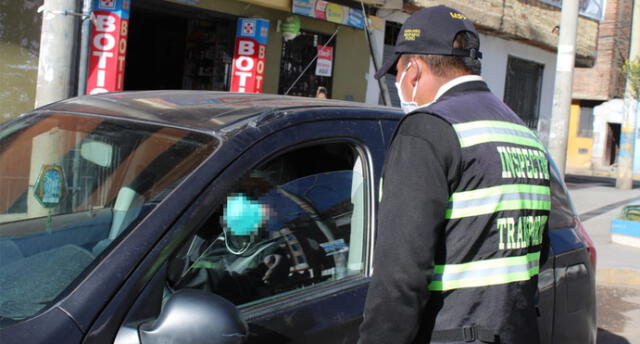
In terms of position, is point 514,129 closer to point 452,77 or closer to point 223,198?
point 452,77

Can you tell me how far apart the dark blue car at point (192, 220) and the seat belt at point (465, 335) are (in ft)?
1.51

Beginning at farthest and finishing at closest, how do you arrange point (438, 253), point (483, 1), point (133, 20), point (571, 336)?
point (483, 1) < point (133, 20) < point (571, 336) < point (438, 253)

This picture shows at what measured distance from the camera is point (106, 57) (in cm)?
771

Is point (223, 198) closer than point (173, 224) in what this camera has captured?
No

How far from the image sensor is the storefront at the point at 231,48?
1018cm

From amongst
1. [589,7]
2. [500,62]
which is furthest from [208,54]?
[589,7]

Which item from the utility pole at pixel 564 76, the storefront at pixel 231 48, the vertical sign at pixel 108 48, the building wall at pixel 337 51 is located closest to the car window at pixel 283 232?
the vertical sign at pixel 108 48

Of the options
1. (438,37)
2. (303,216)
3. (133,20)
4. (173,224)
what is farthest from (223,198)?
(133,20)

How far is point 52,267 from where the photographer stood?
207 centimetres

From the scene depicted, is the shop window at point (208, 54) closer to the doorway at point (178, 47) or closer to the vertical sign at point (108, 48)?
the doorway at point (178, 47)

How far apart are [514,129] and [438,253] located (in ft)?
1.49

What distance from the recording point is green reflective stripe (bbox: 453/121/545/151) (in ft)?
6.22

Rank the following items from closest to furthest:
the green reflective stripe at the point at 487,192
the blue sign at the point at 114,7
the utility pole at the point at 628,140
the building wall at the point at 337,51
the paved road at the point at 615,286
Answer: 1. the green reflective stripe at the point at 487,192
2. the paved road at the point at 615,286
3. the blue sign at the point at 114,7
4. the building wall at the point at 337,51
5. the utility pole at the point at 628,140

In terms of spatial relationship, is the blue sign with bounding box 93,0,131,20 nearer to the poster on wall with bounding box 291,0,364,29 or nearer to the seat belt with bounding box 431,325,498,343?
the poster on wall with bounding box 291,0,364,29
